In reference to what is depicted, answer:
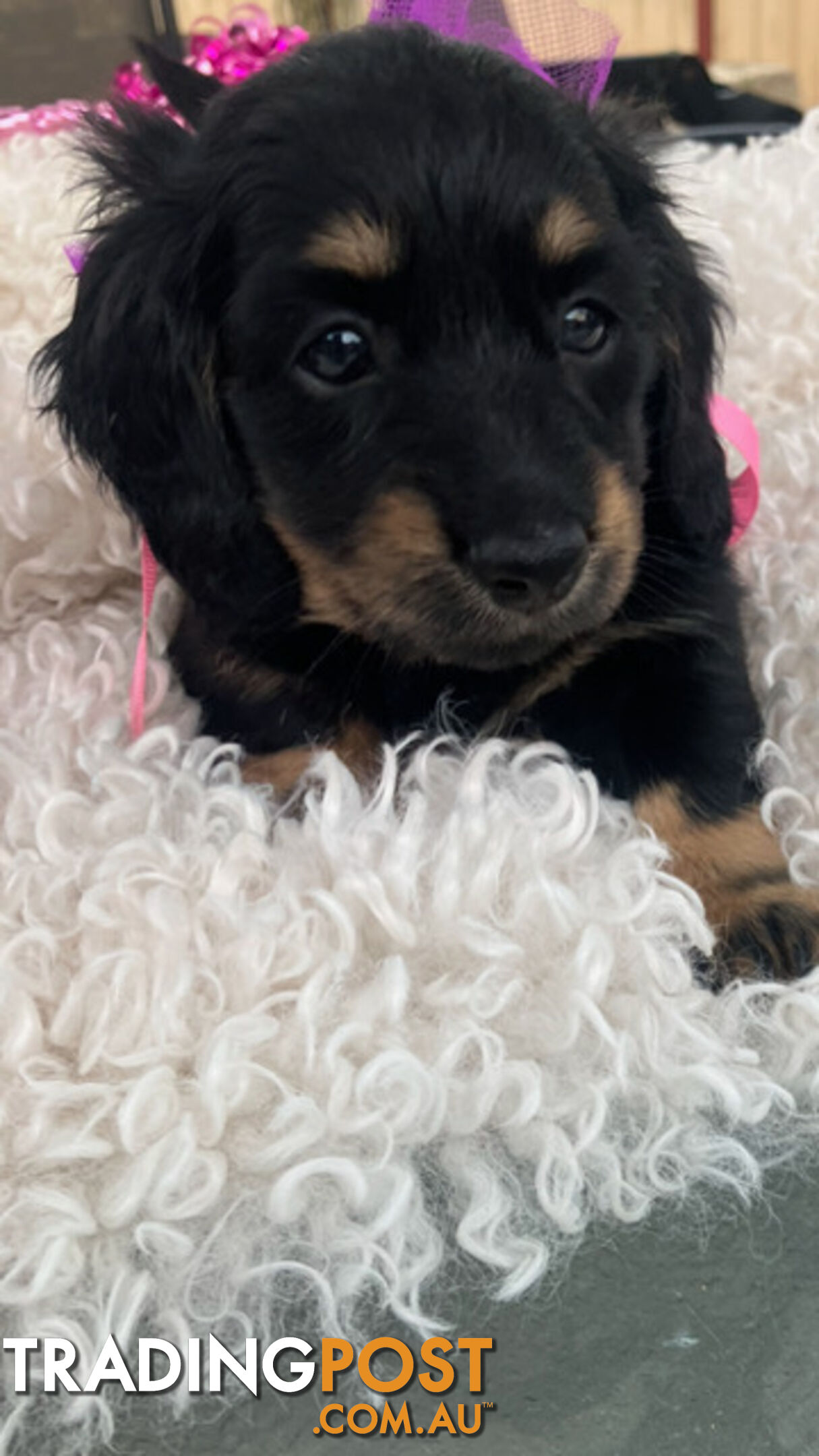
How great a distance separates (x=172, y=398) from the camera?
1.17 meters

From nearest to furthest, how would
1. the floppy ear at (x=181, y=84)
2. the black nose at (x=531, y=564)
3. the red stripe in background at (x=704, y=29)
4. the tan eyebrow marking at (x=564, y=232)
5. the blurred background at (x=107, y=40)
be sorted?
the black nose at (x=531, y=564) < the tan eyebrow marking at (x=564, y=232) < the floppy ear at (x=181, y=84) < the blurred background at (x=107, y=40) < the red stripe in background at (x=704, y=29)

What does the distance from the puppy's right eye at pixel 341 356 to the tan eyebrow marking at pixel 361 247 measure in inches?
1.8

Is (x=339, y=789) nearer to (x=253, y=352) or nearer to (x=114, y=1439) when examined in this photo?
(x=253, y=352)

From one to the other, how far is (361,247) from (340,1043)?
1.85 ft

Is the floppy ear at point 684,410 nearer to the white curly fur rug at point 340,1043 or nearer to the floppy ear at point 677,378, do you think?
the floppy ear at point 677,378

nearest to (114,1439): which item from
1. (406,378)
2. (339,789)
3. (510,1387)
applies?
(510,1387)

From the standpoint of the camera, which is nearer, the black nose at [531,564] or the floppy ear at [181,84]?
the black nose at [531,564]

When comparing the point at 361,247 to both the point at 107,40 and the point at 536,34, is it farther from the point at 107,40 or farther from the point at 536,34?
the point at 107,40

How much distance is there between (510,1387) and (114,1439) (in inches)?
8.1

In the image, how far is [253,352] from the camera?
44.2 inches

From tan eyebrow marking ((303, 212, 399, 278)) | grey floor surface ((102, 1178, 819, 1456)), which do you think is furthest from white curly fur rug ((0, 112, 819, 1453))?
tan eyebrow marking ((303, 212, 399, 278))

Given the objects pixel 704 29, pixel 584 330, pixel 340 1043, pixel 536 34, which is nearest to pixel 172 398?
pixel 584 330

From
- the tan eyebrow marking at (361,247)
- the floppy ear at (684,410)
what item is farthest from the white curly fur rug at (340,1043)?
the tan eyebrow marking at (361,247)

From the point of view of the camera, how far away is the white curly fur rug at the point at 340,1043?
2.67ft
